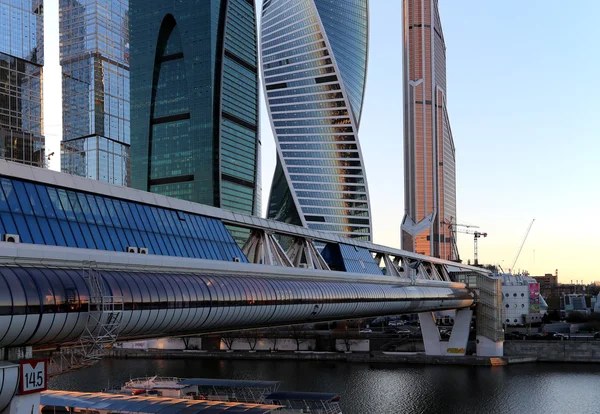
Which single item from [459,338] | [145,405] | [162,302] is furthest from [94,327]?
[459,338]

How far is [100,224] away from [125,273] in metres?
6.06

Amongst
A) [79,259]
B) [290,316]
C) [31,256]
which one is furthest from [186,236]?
[31,256]

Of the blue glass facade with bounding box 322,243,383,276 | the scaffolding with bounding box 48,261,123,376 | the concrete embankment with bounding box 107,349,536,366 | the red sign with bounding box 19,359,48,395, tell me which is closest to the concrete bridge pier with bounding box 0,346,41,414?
the red sign with bounding box 19,359,48,395

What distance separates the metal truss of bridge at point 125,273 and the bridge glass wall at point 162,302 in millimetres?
61

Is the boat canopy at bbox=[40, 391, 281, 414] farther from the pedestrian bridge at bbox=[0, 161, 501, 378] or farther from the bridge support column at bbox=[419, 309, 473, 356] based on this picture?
the bridge support column at bbox=[419, 309, 473, 356]

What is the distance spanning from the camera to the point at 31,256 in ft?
101

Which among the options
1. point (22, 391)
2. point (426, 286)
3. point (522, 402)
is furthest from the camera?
point (426, 286)

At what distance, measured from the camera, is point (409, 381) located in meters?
94.5

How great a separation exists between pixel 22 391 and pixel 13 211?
990 cm

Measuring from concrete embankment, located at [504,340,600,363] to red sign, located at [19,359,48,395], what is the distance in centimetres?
10309

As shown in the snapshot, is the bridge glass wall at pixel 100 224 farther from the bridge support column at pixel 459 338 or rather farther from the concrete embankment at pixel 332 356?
the bridge support column at pixel 459 338

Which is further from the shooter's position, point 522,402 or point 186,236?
point 522,402

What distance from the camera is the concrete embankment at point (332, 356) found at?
113500 millimetres

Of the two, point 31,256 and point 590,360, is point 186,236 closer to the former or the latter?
point 31,256
